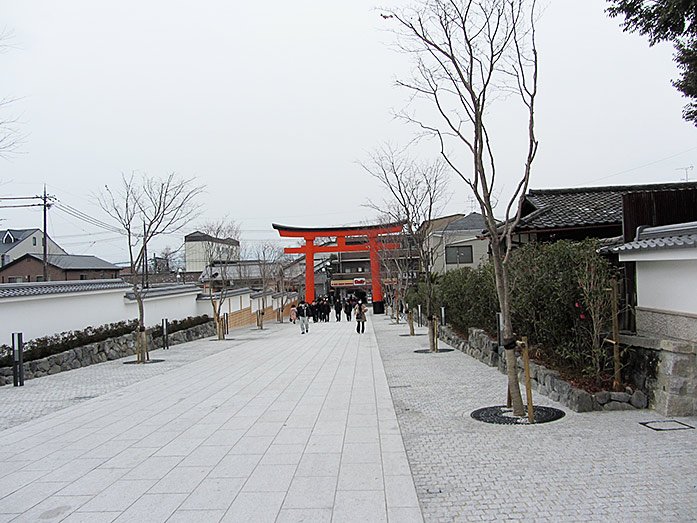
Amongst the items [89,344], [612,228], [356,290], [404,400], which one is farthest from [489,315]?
[356,290]

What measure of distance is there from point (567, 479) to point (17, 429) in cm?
714

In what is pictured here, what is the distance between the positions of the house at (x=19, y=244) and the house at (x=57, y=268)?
252 centimetres

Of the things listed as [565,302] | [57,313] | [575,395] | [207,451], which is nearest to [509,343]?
[575,395]

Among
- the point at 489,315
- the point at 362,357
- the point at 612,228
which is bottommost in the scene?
the point at 362,357

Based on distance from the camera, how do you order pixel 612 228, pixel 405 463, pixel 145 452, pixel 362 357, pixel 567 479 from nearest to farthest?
1. pixel 567 479
2. pixel 405 463
3. pixel 145 452
4. pixel 612 228
5. pixel 362 357

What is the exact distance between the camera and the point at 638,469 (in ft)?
18.0

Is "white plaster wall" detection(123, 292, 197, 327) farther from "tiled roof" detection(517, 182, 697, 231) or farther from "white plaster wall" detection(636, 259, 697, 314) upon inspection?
"white plaster wall" detection(636, 259, 697, 314)

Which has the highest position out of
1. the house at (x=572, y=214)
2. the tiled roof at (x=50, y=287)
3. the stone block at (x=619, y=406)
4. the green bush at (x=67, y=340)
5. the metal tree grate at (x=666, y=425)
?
the house at (x=572, y=214)

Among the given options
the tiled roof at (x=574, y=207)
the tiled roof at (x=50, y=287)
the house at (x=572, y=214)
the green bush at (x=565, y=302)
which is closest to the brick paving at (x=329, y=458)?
the green bush at (x=565, y=302)

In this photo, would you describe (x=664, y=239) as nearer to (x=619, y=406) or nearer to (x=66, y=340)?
(x=619, y=406)

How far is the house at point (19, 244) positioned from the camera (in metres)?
44.8

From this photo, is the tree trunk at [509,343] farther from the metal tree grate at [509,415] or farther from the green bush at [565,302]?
the green bush at [565,302]

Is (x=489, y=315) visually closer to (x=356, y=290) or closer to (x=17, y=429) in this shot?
(x=17, y=429)

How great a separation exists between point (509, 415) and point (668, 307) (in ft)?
8.16
